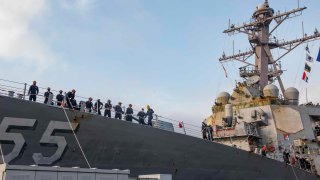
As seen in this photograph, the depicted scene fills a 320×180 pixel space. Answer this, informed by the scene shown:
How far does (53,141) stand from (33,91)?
1.52 meters

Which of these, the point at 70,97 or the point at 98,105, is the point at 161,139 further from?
the point at 70,97

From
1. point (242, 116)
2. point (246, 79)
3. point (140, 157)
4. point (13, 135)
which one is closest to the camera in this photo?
point (13, 135)

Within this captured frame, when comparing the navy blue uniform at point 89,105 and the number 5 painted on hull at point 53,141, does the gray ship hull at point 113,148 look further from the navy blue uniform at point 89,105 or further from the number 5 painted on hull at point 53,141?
the navy blue uniform at point 89,105

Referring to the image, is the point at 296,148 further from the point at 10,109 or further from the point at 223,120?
the point at 10,109

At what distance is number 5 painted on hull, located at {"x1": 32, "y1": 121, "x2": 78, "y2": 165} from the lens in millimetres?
9617

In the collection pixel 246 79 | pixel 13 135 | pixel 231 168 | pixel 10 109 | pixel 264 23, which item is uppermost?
pixel 264 23

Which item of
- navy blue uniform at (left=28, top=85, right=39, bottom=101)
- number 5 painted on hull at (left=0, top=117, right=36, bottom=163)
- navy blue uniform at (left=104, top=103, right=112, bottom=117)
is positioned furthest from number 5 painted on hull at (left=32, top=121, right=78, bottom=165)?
navy blue uniform at (left=104, top=103, right=112, bottom=117)

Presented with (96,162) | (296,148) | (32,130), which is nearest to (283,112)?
(296,148)

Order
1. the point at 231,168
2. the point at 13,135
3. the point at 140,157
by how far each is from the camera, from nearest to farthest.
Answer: the point at 13,135, the point at 140,157, the point at 231,168

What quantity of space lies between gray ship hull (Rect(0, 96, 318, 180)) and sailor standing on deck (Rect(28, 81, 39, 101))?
622 mm

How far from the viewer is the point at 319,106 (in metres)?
18.9

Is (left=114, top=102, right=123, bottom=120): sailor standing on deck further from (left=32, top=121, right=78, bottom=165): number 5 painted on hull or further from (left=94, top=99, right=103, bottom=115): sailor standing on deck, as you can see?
(left=32, top=121, right=78, bottom=165): number 5 painted on hull

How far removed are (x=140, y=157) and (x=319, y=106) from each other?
435 inches

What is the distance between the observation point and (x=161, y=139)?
11953 millimetres
